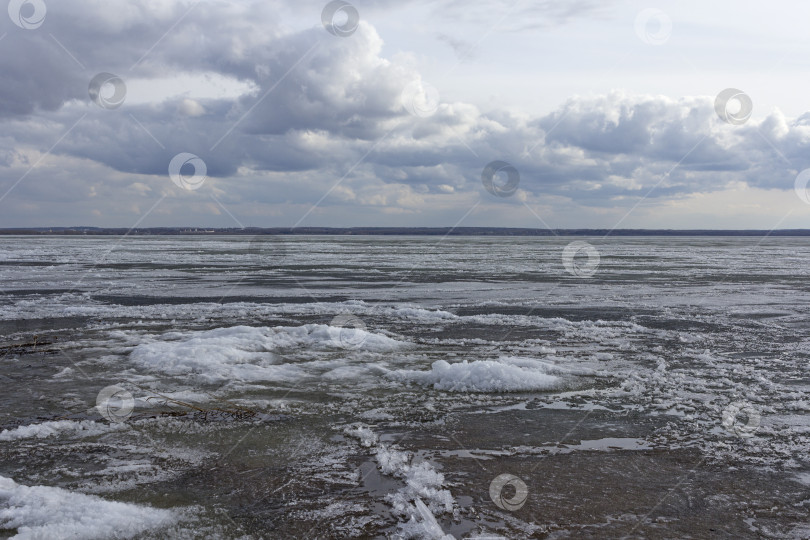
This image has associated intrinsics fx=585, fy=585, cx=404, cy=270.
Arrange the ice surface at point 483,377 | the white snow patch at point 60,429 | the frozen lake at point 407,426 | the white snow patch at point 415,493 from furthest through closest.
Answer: the ice surface at point 483,377 < the white snow patch at point 60,429 < the frozen lake at point 407,426 < the white snow patch at point 415,493

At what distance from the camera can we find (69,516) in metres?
5.75

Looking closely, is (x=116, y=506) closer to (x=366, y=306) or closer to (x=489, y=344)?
(x=489, y=344)

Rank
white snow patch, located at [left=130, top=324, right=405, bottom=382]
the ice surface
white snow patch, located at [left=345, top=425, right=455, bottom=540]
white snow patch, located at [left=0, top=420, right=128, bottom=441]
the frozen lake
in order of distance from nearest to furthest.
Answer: white snow patch, located at [left=345, top=425, right=455, bottom=540], the frozen lake, white snow patch, located at [left=0, top=420, right=128, bottom=441], the ice surface, white snow patch, located at [left=130, top=324, right=405, bottom=382]

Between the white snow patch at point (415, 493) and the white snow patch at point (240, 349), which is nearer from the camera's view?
the white snow patch at point (415, 493)

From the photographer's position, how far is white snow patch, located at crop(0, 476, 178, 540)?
218 inches

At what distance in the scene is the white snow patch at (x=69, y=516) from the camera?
5.53m

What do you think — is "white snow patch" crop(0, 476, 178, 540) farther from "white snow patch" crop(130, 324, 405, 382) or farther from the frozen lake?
"white snow patch" crop(130, 324, 405, 382)

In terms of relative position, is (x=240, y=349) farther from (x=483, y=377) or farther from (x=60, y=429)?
(x=483, y=377)

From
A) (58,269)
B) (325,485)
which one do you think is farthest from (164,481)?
(58,269)

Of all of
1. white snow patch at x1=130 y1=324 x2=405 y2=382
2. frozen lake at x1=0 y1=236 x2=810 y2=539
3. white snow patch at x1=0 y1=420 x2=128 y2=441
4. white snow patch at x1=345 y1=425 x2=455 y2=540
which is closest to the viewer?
white snow patch at x1=345 y1=425 x2=455 y2=540

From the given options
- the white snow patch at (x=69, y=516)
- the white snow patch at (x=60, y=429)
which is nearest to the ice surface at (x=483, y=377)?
the white snow patch at (x=60, y=429)

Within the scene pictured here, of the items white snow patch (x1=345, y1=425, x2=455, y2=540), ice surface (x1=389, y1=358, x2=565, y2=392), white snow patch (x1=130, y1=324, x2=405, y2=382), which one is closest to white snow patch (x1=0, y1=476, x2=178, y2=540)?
white snow patch (x1=345, y1=425, x2=455, y2=540)

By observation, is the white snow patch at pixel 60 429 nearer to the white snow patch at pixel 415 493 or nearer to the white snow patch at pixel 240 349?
the white snow patch at pixel 240 349

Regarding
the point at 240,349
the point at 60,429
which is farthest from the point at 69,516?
the point at 240,349
